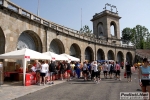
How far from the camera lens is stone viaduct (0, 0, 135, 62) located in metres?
13.9

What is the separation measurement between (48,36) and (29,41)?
2.85 m

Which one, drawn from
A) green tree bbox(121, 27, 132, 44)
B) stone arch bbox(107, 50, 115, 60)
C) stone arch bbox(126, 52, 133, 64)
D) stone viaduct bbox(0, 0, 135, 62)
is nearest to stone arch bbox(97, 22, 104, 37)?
stone viaduct bbox(0, 0, 135, 62)

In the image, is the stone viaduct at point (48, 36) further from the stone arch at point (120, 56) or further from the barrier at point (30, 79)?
the barrier at point (30, 79)

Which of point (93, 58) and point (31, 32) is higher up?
point (31, 32)

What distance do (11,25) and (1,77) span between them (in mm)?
5649

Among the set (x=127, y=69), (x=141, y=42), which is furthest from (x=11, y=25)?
(x=141, y=42)

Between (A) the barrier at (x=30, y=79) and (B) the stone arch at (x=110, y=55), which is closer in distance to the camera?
(A) the barrier at (x=30, y=79)

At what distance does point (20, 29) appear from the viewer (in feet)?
50.9

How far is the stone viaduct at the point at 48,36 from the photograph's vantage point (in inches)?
546

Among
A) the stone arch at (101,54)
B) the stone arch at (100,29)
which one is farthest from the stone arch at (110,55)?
the stone arch at (100,29)

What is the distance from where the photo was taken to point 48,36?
19969 millimetres

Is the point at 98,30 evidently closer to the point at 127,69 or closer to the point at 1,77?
the point at 127,69

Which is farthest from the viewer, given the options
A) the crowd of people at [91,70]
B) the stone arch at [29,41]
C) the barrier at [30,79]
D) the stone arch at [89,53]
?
the stone arch at [89,53]

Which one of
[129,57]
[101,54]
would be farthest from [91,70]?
[129,57]
